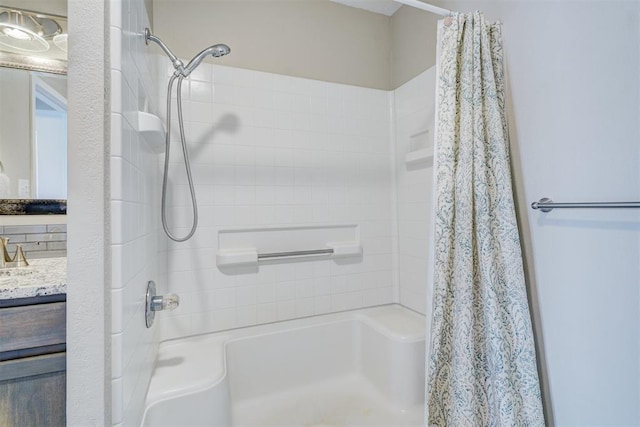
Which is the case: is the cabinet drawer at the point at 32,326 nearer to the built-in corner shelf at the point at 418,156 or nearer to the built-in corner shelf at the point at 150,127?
the built-in corner shelf at the point at 150,127

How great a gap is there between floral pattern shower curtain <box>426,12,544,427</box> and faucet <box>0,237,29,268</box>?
4.71ft

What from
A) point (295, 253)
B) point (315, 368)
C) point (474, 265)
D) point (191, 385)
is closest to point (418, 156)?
point (474, 265)

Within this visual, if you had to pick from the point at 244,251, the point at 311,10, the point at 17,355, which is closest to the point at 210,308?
the point at 244,251

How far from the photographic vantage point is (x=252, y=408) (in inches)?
57.4

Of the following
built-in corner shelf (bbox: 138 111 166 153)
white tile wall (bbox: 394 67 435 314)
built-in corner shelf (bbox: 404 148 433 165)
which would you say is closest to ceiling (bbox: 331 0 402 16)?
white tile wall (bbox: 394 67 435 314)

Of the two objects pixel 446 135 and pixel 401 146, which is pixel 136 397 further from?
pixel 401 146

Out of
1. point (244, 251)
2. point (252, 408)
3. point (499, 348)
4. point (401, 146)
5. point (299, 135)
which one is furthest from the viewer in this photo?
point (401, 146)

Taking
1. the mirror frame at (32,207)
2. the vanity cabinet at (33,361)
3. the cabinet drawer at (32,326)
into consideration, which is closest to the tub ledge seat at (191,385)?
the vanity cabinet at (33,361)

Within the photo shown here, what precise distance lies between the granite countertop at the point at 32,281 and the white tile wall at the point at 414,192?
1556 millimetres

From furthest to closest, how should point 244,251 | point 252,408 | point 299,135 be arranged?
point 299,135 → point 244,251 → point 252,408

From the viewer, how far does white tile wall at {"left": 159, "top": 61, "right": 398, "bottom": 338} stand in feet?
5.00

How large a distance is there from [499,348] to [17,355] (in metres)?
1.43

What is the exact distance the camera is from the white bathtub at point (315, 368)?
4.52ft

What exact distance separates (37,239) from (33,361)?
1.78 feet
